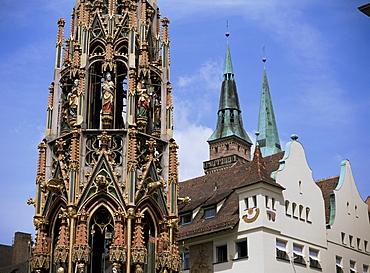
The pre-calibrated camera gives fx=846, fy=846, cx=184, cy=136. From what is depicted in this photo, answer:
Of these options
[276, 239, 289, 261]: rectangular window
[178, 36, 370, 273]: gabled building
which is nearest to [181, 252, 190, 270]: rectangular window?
[178, 36, 370, 273]: gabled building

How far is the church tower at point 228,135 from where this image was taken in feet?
343

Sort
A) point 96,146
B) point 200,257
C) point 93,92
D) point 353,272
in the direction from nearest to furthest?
point 96,146, point 93,92, point 200,257, point 353,272

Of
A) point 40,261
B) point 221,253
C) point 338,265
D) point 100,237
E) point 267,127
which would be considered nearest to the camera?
point 40,261

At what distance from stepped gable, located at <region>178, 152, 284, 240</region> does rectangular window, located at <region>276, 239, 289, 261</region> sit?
82.1 inches

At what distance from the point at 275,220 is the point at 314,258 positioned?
Result: 3431 millimetres

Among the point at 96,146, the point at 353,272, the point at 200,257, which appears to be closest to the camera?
the point at 96,146

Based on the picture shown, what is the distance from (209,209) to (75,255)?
13.9 meters

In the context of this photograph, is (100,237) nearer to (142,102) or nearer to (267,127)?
(142,102)

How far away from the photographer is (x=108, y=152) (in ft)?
90.5

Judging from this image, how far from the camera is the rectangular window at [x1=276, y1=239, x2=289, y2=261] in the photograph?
36.5 metres

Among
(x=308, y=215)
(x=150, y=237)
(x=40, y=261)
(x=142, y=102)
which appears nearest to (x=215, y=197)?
(x=308, y=215)

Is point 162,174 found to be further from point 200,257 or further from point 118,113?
point 200,257

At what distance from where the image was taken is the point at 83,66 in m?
29.1

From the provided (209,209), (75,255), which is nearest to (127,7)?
(75,255)
